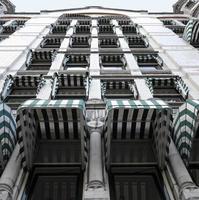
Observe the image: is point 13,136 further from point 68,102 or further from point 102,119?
point 102,119

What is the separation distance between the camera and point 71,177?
820 cm

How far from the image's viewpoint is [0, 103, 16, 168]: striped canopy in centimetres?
805

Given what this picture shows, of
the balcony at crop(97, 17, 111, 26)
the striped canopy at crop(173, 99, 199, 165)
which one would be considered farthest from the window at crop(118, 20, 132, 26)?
the striped canopy at crop(173, 99, 199, 165)

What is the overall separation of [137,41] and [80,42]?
2.95 m

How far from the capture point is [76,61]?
54.8 ft

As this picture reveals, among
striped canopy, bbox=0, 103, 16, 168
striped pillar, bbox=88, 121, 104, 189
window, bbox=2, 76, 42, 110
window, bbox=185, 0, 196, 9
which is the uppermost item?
striped canopy, bbox=0, 103, 16, 168

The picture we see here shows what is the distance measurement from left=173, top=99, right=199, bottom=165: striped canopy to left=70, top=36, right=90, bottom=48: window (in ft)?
38.2

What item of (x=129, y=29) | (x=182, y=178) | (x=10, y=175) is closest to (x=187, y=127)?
(x=182, y=178)

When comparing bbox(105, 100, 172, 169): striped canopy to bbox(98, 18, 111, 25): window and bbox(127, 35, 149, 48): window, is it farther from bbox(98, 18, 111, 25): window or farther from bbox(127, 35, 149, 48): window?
bbox(98, 18, 111, 25): window

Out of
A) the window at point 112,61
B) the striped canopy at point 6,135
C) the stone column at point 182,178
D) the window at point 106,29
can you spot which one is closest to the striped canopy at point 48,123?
the striped canopy at point 6,135

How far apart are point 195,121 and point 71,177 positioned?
2.81 meters

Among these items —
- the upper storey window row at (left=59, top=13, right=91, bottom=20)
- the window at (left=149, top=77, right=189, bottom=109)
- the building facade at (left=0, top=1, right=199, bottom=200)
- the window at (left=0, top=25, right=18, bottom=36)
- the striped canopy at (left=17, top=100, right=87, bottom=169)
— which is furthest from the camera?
the upper storey window row at (left=59, top=13, right=91, bottom=20)

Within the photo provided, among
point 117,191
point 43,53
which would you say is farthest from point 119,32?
point 117,191

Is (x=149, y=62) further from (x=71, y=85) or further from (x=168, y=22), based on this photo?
(x=168, y=22)
